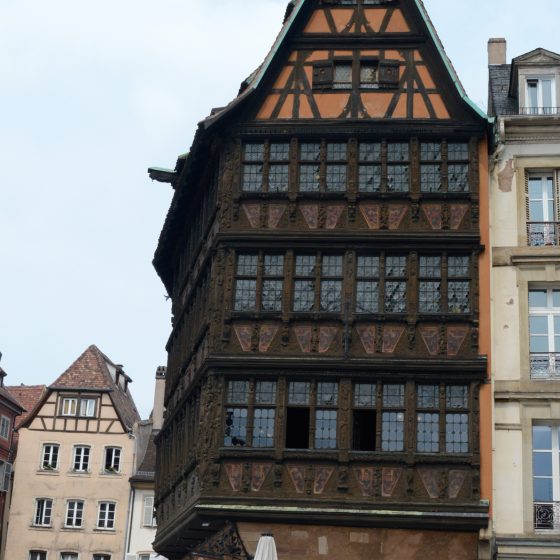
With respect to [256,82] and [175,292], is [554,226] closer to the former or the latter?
[256,82]

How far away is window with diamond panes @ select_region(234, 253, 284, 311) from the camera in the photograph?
80.1 feet

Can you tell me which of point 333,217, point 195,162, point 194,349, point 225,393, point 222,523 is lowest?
point 222,523

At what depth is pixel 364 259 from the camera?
24.6 meters

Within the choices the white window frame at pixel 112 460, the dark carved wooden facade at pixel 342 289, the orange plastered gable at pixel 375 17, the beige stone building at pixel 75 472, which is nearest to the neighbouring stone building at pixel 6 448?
the beige stone building at pixel 75 472

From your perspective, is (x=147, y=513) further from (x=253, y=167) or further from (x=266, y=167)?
(x=266, y=167)

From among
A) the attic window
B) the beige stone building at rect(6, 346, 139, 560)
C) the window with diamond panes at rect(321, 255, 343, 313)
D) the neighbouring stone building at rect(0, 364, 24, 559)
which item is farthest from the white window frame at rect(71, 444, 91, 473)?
the attic window

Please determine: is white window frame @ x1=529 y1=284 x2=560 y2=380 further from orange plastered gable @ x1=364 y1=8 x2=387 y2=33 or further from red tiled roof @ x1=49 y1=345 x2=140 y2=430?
red tiled roof @ x1=49 y1=345 x2=140 y2=430

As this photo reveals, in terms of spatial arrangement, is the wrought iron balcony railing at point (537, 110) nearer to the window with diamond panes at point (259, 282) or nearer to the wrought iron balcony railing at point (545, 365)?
the wrought iron balcony railing at point (545, 365)

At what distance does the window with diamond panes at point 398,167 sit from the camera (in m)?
24.9

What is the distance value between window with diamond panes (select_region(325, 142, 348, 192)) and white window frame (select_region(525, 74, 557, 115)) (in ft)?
13.9

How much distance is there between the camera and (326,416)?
23.7 meters

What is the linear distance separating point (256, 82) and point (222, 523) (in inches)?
346

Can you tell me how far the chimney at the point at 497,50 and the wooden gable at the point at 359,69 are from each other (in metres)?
4.66

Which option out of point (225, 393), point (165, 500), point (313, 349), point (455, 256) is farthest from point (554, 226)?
point (165, 500)
